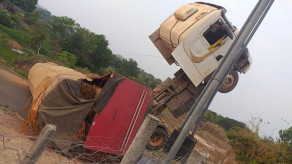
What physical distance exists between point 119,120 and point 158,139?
2.24m

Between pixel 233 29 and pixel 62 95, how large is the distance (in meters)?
5.61

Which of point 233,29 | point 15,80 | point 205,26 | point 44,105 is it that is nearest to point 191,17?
point 205,26

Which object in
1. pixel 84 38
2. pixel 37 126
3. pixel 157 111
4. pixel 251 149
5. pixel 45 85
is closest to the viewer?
pixel 37 126

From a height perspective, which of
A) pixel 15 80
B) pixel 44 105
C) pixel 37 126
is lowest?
pixel 15 80

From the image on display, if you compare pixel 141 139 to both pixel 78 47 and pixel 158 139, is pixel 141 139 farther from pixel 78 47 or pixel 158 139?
Answer: pixel 78 47

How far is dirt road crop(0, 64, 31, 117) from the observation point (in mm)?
8859

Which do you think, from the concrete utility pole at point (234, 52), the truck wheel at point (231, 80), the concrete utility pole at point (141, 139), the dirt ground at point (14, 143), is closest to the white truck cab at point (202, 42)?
the truck wheel at point (231, 80)

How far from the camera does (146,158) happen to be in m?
7.88

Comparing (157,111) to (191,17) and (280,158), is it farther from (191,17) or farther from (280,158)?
(280,158)

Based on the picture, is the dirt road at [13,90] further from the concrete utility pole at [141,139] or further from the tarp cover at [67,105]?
the concrete utility pole at [141,139]

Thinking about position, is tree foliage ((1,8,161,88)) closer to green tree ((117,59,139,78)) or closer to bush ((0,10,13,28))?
green tree ((117,59,139,78))

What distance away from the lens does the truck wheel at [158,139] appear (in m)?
8.73

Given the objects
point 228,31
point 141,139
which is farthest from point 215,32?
point 141,139

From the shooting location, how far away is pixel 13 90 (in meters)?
10.3
